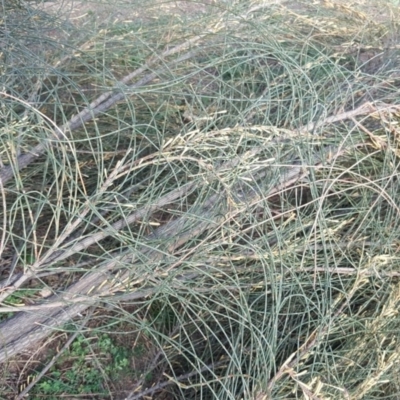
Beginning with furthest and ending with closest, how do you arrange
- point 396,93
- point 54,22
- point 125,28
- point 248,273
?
point 125,28
point 54,22
point 396,93
point 248,273

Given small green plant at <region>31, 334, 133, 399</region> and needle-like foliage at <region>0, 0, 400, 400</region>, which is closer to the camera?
needle-like foliage at <region>0, 0, 400, 400</region>

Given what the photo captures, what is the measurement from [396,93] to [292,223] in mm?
543

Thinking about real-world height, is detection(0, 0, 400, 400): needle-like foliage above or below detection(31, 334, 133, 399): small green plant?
above

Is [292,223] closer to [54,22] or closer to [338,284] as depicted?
[338,284]

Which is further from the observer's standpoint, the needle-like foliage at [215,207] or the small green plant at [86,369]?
the small green plant at [86,369]

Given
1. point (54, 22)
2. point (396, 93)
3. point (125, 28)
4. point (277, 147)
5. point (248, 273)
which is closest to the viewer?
point (277, 147)

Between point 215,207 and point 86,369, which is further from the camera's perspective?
point 86,369

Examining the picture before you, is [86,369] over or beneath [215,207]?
beneath

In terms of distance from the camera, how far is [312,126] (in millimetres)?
1592

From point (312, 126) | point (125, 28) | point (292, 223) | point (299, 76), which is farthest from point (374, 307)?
point (125, 28)

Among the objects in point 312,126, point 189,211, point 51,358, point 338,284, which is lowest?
point 51,358

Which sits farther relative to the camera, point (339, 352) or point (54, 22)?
point (54, 22)

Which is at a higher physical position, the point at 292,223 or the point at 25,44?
the point at 25,44

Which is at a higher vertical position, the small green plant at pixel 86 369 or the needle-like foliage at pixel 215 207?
the needle-like foliage at pixel 215 207
